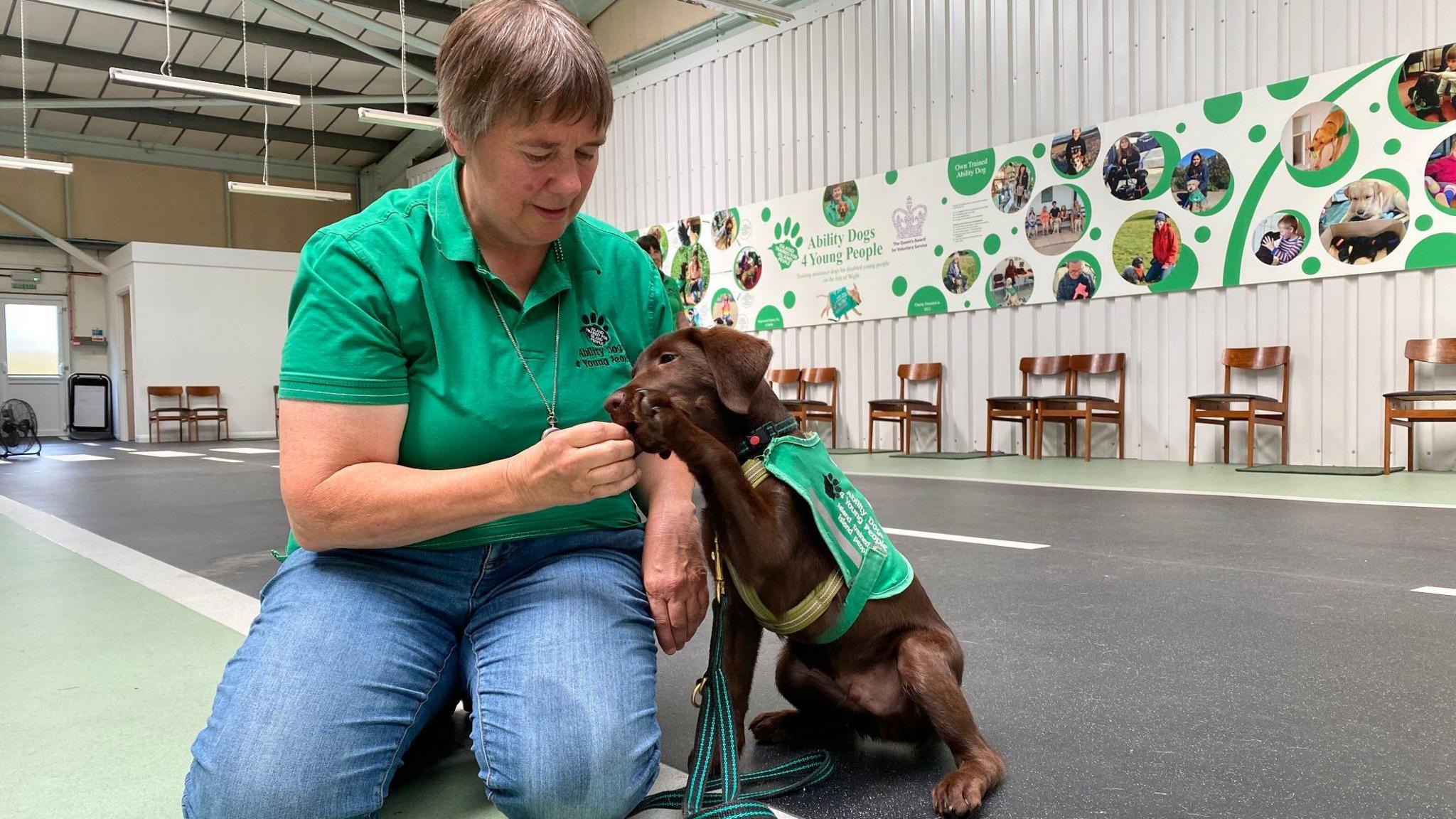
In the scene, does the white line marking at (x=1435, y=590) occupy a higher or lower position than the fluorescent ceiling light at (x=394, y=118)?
lower

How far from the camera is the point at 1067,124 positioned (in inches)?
314

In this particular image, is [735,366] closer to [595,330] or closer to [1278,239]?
[595,330]

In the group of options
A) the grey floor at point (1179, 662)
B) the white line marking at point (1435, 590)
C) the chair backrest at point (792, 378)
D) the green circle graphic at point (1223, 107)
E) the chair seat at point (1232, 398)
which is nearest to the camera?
the grey floor at point (1179, 662)

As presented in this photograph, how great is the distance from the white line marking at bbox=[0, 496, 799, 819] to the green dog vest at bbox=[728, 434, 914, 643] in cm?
28

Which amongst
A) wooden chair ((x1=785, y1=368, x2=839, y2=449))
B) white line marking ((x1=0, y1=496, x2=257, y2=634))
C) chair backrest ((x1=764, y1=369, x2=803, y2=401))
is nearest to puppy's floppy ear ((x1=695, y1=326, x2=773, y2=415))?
white line marking ((x1=0, y1=496, x2=257, y2=634))

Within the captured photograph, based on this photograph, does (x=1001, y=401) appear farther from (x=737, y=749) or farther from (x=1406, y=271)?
(x=737, y=749)

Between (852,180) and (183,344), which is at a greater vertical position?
(852,180)

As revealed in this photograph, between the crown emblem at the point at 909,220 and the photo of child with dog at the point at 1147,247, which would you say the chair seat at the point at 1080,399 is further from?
the crown emblem at the point at 909,220

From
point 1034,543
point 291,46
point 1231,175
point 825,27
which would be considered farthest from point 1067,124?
point 291,46

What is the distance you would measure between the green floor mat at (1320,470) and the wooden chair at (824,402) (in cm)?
443

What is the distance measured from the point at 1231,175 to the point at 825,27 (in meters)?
4.80

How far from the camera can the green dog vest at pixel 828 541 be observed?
54.7 inches

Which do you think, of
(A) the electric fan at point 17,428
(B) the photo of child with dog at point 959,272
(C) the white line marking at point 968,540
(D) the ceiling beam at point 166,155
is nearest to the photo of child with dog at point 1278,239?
(B) the photo of child with dog at point 959,272

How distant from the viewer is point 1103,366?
Result: 770 centimetres
